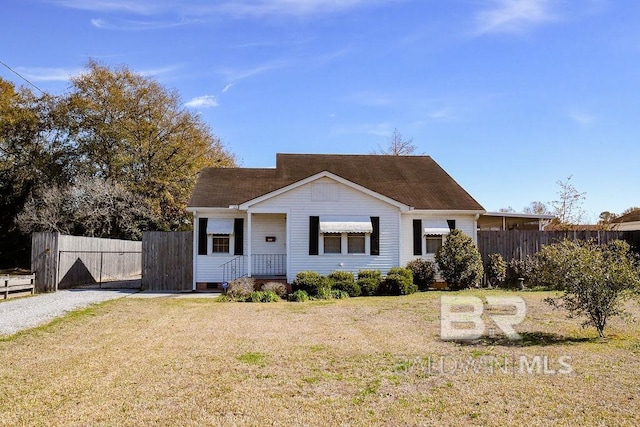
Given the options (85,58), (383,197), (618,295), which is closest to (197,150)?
(85,58)

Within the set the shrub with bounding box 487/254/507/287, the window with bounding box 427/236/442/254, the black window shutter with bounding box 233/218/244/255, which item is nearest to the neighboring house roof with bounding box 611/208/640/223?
the shrub with bounding box 487/254/507/287

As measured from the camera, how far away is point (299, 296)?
16703mm

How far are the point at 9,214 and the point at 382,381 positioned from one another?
3467 centimetres

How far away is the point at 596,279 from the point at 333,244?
11975 millimetres

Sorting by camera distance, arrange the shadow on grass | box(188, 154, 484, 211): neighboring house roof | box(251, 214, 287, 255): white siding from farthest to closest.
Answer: box(188, 154, 484, 211): neighboring house roof, box(251, 214, 287, 255): white siding, the shadow on grass

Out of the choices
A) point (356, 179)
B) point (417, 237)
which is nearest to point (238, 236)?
point (356, 179)

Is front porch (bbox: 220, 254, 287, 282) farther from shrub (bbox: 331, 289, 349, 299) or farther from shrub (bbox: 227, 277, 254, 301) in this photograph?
shrub (bbox: 331, 289, 349, 299)

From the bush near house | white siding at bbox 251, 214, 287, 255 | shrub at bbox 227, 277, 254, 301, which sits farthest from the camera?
white siding at bbox 251, 214, 287, 255

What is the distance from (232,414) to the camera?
548 cm

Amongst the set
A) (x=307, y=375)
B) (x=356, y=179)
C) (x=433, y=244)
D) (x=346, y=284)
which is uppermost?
(x=356, y=179)

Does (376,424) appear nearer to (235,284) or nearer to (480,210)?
(235,284)

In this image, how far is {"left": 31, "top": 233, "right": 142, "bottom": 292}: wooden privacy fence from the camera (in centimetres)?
1892

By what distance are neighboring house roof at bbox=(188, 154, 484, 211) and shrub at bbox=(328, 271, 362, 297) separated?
15.9 feet

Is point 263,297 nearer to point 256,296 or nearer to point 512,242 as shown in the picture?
point 256,296
